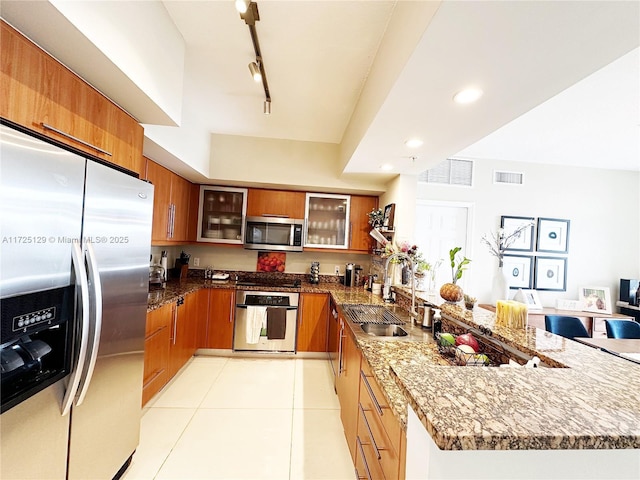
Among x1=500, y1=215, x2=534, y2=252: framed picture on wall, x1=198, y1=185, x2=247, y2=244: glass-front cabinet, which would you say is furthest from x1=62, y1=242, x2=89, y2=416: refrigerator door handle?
x1=500, y1=215, x2=534, y2=252: framed picture on wall

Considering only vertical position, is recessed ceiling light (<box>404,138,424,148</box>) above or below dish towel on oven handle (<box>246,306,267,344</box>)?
above

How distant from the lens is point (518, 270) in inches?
158

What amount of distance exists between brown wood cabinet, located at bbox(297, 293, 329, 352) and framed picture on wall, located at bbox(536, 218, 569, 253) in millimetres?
3240

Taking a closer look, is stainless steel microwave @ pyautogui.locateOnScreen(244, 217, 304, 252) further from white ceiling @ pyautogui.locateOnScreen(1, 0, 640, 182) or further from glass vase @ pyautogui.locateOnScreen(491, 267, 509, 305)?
glass vase @ pyautogui.locateOnScreen(491, 267, 509, 305)

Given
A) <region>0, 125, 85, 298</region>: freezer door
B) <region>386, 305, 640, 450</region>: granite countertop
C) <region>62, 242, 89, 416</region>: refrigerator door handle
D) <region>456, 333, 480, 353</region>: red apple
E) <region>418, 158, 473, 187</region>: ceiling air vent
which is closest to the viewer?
<region>386, 305, 640, 450</region>: granite countertop

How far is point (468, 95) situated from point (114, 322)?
7.15 feet

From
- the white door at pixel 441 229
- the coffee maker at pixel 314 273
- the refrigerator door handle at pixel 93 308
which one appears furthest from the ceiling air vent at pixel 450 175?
the refrigerator door handle at pixel 93 308

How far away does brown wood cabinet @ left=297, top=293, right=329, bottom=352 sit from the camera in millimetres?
3459

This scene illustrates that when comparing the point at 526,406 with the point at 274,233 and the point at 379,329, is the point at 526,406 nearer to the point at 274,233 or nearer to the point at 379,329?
the point at 379,329

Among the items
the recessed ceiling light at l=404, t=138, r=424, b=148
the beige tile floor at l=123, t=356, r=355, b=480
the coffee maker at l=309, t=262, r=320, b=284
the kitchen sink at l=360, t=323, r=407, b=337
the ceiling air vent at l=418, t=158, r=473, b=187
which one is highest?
the ceiling air vent at l=418, t=158, r=473, b=187

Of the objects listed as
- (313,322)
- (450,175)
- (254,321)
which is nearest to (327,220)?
(313,322)

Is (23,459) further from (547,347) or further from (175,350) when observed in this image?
(547,347)

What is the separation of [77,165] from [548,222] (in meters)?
5.21

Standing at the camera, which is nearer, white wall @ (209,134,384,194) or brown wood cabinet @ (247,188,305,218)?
white wall @ (209,134,384,194)
